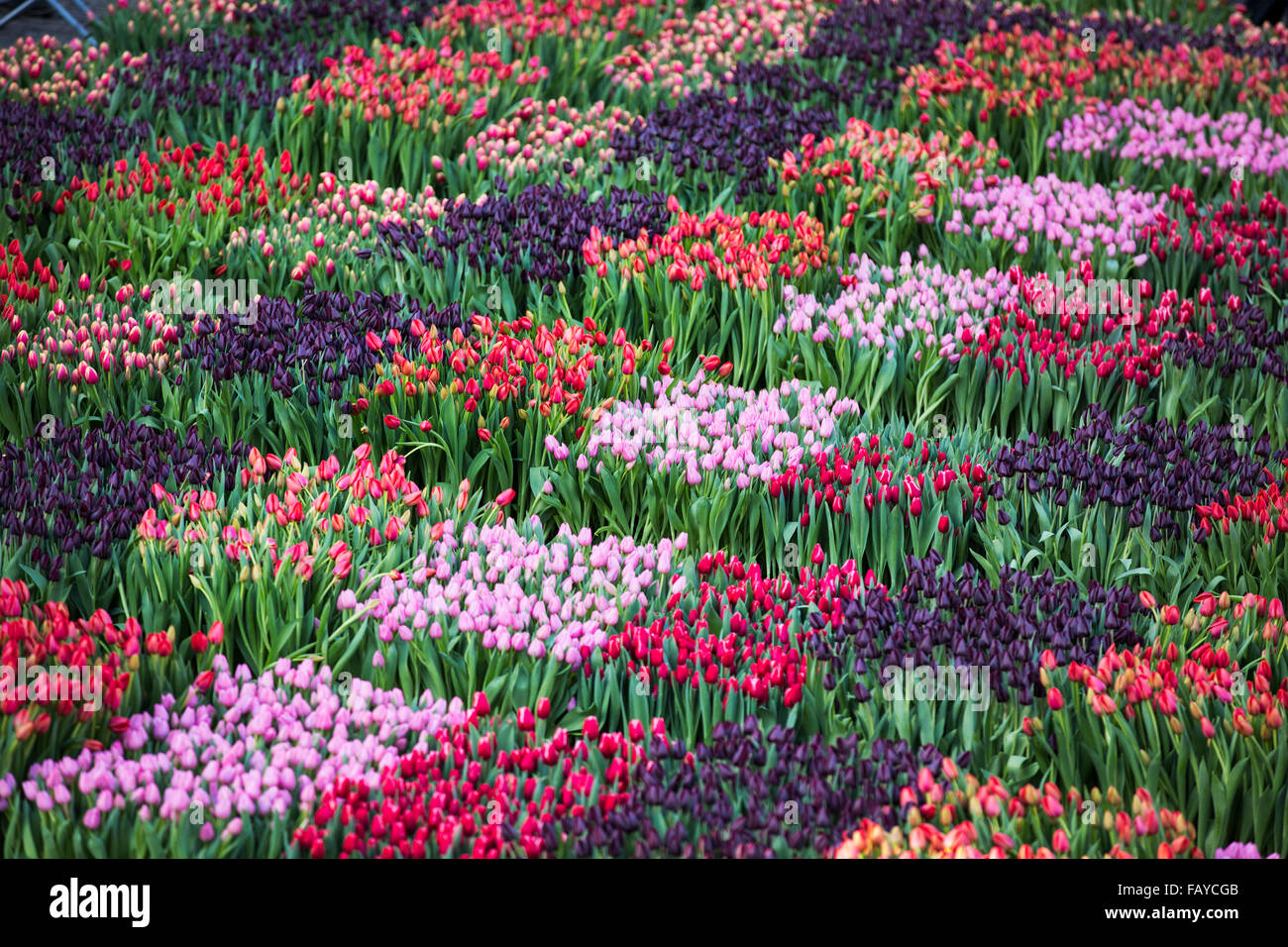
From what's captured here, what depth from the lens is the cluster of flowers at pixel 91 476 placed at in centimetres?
392

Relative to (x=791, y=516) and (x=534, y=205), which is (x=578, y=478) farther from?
(x=534, y=205)

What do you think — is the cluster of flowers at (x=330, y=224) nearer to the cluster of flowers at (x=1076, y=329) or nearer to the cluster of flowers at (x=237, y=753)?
the cluster of flowers at (x=237, y=753)

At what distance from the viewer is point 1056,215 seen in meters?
6.47

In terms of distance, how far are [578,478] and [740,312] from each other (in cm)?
139

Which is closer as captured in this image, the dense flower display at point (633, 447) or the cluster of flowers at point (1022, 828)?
the cluster of flowers at point (1022, 828)

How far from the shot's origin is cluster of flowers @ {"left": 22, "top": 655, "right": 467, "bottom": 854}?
3.06 meters

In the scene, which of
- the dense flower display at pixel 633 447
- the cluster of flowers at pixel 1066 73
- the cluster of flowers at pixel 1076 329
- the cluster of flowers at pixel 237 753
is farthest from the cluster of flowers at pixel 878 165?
the cluster of flowers at pixel 237 753

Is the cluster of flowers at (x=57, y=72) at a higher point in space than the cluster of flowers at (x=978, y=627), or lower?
higher

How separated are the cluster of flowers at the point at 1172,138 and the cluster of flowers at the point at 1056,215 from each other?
50 cm

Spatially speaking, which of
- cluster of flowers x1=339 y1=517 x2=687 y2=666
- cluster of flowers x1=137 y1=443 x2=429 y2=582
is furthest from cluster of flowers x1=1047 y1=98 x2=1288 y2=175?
cluster of flowers x1=137 y1=443 x2=429 y2=582

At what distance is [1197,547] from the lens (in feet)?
14.1

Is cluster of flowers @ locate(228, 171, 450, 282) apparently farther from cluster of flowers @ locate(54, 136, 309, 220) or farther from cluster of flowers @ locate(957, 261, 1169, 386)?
cluster of flowers @ locate(957, 261, 1169, 386)

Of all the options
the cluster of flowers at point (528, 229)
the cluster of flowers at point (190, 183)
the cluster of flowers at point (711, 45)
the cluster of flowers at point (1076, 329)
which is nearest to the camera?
the cluster of flowers at point (1076, 329)
